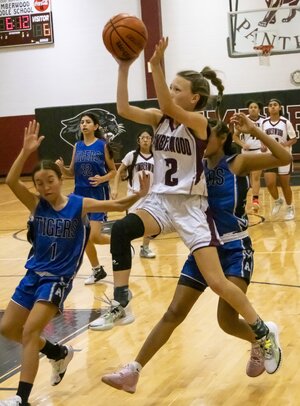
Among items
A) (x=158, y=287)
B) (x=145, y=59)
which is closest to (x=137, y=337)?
(x=158, y=287)

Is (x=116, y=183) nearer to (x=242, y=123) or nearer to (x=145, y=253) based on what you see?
(x=145, y=253)

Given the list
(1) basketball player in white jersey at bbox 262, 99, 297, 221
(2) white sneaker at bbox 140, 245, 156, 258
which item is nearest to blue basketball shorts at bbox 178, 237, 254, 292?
(2) white sneaker at bbox 140, 245, 156, 258

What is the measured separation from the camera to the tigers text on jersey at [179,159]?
426 centimetres

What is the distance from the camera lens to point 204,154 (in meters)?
4.38

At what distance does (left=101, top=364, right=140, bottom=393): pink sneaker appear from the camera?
4.35 m

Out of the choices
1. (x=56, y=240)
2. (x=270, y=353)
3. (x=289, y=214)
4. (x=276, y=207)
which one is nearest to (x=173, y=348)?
(x=270, y=353)

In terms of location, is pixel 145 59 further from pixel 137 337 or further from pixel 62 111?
pixel 137 337

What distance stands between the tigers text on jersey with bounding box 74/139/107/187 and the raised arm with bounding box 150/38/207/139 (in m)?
4.38

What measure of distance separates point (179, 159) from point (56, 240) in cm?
90

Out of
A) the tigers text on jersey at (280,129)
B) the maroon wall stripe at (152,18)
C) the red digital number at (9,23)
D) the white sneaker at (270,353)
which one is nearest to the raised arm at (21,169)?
the white sneaker at (270,353)

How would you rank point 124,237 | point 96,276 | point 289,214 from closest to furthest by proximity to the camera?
point 124,237, point 96,276, point 289,214

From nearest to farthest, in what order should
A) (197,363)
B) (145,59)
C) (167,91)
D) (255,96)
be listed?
(167,91) → (197,363) → (255,96) → (145,59)

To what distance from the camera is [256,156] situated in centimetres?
442

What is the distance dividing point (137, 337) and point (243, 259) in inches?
71.3
